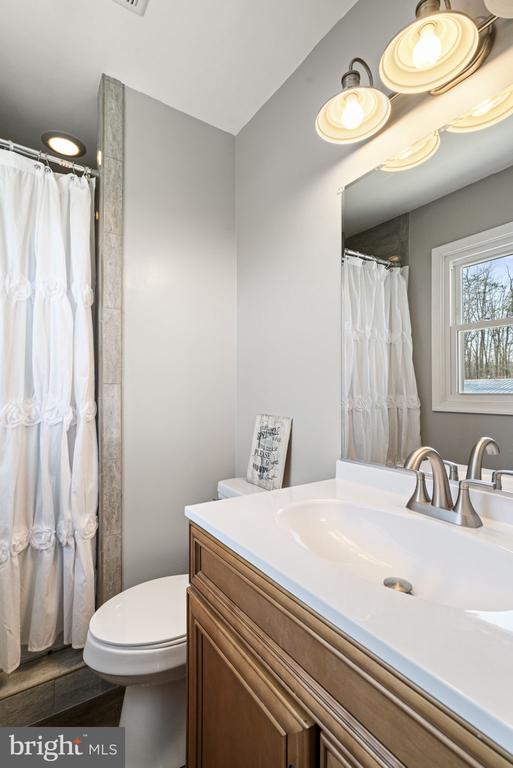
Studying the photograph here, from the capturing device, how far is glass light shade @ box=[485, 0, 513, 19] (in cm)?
79

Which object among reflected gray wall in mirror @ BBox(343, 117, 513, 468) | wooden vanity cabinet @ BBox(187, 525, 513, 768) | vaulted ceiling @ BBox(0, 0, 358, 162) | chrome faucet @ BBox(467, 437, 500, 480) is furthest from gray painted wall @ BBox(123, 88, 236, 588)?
chrome faucet @ BBox(467, 437, 500, 480)

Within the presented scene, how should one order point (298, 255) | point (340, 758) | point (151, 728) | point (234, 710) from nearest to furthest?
point (340, 758), point (234, 710), point (151, 728), point (298, 255)

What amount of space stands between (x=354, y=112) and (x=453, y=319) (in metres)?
0.71

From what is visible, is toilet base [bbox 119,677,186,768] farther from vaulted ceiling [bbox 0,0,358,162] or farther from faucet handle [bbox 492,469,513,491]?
vaulted ceiling [bbox 0,0,358,162]

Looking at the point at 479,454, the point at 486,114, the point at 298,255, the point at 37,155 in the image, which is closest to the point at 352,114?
the point at 486,114

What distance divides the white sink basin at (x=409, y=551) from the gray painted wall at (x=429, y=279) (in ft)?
0.77

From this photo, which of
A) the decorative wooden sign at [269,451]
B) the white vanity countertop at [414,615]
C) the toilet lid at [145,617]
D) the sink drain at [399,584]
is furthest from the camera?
the decorative wooden sign at [269,451]

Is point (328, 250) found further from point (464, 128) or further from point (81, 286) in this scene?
point (81, 286)

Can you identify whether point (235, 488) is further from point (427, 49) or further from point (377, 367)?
point (427, 49)

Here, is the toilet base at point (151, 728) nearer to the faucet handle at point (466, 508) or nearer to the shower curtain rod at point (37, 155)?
the faucet handle at point (466, 508)

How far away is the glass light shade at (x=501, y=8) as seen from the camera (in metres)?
0.79

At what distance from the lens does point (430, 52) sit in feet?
2.96

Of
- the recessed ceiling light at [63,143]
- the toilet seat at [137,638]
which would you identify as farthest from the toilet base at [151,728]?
the recessed ceiling light at [63,143]

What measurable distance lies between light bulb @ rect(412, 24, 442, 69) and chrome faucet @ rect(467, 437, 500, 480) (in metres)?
0.95
